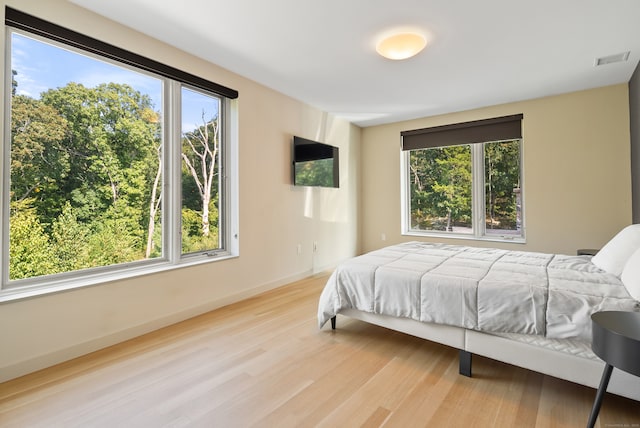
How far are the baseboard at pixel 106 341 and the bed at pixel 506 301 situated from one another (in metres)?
1.23

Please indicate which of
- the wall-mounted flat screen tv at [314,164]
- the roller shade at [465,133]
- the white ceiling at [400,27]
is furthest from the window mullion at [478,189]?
the wall-mounted flat screen tv at [314,164]

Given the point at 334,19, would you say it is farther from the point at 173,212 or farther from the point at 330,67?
the point at 173,212

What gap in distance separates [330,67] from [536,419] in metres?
3.20

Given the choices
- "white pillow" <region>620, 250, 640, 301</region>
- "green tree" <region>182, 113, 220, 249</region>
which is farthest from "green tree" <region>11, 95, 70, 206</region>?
"white pillow" <region>620, 250, 640, 301</region>

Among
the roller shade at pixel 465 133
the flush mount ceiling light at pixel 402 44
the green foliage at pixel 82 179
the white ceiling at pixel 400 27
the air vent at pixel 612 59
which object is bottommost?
the green foliage at pixel 82 179

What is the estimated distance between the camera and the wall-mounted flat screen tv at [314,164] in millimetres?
4059

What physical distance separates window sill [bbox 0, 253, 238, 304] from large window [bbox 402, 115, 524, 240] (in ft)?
11.9

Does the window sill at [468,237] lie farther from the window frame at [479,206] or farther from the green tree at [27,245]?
the green tree at [27,245]

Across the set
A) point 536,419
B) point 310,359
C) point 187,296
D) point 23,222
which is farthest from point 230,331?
point 536,419

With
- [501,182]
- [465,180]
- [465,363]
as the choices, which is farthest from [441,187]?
[465,363]

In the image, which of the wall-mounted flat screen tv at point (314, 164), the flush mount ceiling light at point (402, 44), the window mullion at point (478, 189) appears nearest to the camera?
the flush mount ceiling light at point (402, 44)

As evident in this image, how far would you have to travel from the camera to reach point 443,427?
145 centimetres

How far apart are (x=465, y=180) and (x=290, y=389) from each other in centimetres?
411

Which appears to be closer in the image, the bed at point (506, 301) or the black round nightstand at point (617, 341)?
the black round nightstand at point (617, 341)
